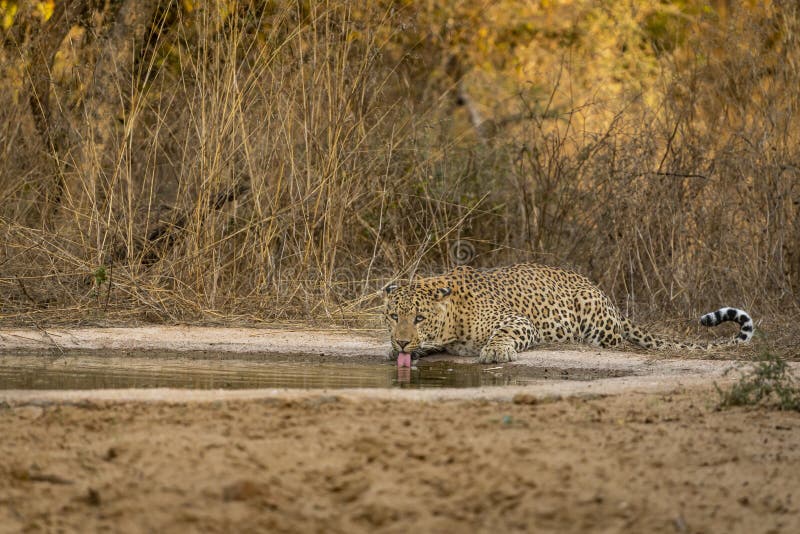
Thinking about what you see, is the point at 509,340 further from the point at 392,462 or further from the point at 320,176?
the point at 392,462

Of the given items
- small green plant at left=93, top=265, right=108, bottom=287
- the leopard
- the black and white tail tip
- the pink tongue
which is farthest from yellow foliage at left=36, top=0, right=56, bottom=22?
the black and white tail tip

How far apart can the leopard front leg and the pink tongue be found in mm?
518

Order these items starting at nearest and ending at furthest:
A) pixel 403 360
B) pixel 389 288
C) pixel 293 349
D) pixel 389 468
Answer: pixel 389 468 < pixel 403 360 < pixel 293 349 < pixel 389 288

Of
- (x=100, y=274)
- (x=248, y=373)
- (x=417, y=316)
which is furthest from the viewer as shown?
(x=100, y=274)

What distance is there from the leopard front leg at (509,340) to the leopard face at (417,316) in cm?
37

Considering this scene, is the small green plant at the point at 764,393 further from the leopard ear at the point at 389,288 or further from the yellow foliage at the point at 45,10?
the yellow foliage at the point at 45,10

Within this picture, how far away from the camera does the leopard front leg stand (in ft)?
26.2

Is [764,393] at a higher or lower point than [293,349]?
lower

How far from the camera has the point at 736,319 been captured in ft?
27.8

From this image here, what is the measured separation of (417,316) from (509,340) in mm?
646

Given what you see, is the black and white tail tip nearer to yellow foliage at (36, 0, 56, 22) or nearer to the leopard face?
the leopard face

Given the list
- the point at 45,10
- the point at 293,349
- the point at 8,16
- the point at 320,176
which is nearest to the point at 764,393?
the point at 293,349

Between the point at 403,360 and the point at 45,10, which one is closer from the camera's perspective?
the point at 403,360

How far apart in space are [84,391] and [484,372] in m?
2.87
